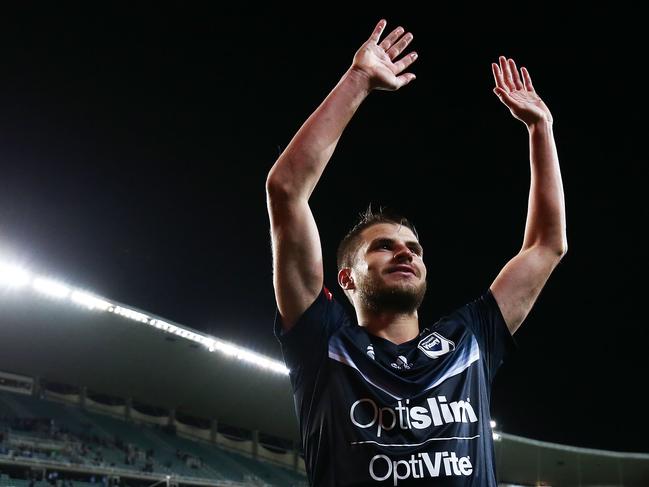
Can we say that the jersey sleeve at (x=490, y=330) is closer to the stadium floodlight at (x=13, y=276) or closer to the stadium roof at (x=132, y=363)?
the stadium floodlight at (x=13, y=276)

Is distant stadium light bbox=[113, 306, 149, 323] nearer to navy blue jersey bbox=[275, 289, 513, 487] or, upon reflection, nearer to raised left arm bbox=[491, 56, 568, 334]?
raised left arm bbox=[491, 56, 568, 334]

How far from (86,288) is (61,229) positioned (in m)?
2.49

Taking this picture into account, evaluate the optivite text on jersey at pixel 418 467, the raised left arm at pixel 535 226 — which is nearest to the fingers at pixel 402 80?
the raised left arm at pixel 535 226

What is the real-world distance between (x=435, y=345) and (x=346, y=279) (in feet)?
1.51

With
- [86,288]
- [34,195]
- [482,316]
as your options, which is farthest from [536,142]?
[86,288]

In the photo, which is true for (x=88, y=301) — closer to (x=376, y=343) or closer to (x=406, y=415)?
(x=376, y=343)

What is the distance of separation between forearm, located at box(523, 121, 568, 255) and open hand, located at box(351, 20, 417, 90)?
2.33ft

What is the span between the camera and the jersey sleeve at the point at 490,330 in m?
2.19

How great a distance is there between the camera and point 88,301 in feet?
59.4

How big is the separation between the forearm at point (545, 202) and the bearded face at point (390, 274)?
562 mm

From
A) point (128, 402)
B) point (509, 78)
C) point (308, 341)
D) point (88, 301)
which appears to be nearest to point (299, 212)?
point (308, 341)

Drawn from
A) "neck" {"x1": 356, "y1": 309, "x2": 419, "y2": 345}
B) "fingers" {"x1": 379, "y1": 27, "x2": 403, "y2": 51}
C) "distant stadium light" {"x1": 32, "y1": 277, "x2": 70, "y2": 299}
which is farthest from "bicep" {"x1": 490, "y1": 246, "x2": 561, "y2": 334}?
"distant stadium light" {"x1": 32, "y1": 277, "x2": 70, "y2": 299}

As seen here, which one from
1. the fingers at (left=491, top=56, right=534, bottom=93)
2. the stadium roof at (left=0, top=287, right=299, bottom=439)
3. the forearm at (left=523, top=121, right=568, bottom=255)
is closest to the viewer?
the forearm at (left=523, top=121, right=568, bottom=255)

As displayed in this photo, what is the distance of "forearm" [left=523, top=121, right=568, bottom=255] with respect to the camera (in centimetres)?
244
